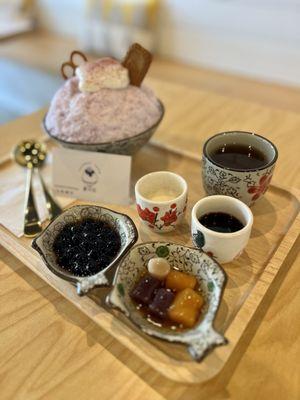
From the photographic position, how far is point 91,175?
3.21 feet

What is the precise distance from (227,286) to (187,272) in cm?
9

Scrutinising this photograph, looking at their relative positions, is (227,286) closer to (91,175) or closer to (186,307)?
(186,307)

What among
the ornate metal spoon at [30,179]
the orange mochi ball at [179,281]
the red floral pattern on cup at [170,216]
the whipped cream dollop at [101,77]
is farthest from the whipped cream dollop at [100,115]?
the orange mochi ball at [179,281]

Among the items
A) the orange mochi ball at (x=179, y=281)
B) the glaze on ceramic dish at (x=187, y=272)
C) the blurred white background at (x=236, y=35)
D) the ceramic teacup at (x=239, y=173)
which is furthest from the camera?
the blurred white background at (x=236, y=35)

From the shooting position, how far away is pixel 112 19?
6.32ft

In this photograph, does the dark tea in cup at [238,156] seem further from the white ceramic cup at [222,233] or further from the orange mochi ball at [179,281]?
the orange mochi ball at [179,281]

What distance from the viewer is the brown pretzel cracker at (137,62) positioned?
0.96 metres

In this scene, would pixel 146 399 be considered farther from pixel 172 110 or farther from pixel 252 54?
pixel 252 54

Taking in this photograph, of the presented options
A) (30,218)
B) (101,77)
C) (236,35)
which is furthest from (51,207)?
(236,35)

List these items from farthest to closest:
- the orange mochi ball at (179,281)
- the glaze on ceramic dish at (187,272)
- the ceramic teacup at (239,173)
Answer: the ceramic teacup at (239,173) → the orange mochi ball at (179,281) → the glaze on ceramic dish at (187,272)

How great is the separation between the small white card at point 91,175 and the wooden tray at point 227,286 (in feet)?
0.15

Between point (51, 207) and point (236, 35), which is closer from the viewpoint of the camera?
point (51, 207)

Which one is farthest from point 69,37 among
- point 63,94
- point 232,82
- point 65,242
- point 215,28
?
point 65,242

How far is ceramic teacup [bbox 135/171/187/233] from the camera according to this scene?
804 millimetres
